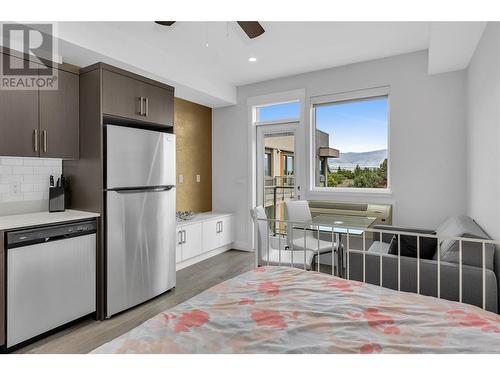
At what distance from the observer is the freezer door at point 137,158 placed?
253cm

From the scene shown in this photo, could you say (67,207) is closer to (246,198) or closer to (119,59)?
(119,59)

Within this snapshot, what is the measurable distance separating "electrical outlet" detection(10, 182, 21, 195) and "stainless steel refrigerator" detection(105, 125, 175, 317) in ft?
2.55

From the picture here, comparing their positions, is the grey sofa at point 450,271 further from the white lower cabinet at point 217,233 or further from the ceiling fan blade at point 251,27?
the white lower cabinet at point 217,233

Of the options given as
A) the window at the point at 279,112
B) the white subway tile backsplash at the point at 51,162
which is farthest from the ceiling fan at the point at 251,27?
the window at the point at 279,112

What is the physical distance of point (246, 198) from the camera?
4781 mm

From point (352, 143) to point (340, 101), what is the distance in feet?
1.97

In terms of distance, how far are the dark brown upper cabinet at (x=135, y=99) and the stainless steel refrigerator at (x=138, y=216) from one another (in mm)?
164

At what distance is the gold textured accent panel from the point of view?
444 cm

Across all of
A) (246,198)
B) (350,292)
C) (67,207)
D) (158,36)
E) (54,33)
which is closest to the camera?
(350,292)

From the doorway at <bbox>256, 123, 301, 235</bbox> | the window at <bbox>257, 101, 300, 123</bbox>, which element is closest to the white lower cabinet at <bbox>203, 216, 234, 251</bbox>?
the doorway at <bbox>256, 123, 301, 235</bbox>

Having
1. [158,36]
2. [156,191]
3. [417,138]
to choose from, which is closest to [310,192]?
[417,138]

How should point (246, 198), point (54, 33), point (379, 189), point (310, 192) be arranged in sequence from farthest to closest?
point (246, 198) < point (310, 192) < point (379, 189) < point (54, 33)

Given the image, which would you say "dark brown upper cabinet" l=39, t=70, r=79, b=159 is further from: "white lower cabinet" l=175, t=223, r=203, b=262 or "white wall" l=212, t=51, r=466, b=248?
"white wall" l=212, t=51, r=466, b=248

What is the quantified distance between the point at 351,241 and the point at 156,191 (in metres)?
2.55
